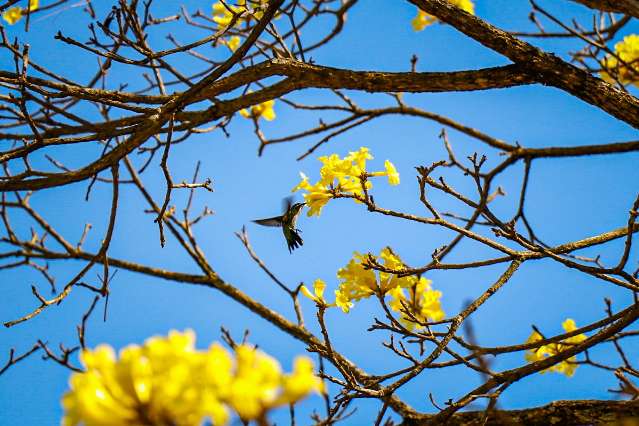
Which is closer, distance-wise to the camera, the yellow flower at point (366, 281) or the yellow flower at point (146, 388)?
Answer: the yellow flower at point (146, 388)

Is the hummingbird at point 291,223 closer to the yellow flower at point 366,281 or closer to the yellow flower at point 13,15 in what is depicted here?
the yellow flower at point 366,281

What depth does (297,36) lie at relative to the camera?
3475 mm

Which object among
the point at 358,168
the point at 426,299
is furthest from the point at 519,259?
the point at 426,299

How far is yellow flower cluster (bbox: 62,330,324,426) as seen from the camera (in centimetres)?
110

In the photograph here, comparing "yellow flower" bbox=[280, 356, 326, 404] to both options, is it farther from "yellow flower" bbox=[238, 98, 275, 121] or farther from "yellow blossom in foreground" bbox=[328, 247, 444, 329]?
"yellow flower" bbox=[238, 98, 275, 121]

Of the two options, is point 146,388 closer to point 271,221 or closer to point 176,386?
point 176,386

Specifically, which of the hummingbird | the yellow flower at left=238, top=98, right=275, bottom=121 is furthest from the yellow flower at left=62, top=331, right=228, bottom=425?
the yellow flower at left=238, top=98, right=275, bottom=121

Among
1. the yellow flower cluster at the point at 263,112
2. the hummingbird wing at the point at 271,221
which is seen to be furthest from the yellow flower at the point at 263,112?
the hummingbird wing at the point at 271,221

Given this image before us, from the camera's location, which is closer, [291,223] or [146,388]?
[146,388]

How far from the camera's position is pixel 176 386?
1.11m

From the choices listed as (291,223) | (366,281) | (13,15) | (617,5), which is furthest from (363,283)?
(13,15)

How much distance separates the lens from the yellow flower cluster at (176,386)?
3.60ft

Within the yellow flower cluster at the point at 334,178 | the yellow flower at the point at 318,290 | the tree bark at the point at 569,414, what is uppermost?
the yellow flower cluster at the point at 334,178

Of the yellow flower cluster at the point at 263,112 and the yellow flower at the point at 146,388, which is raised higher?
the yellow flower cluster at the point at 263,112
